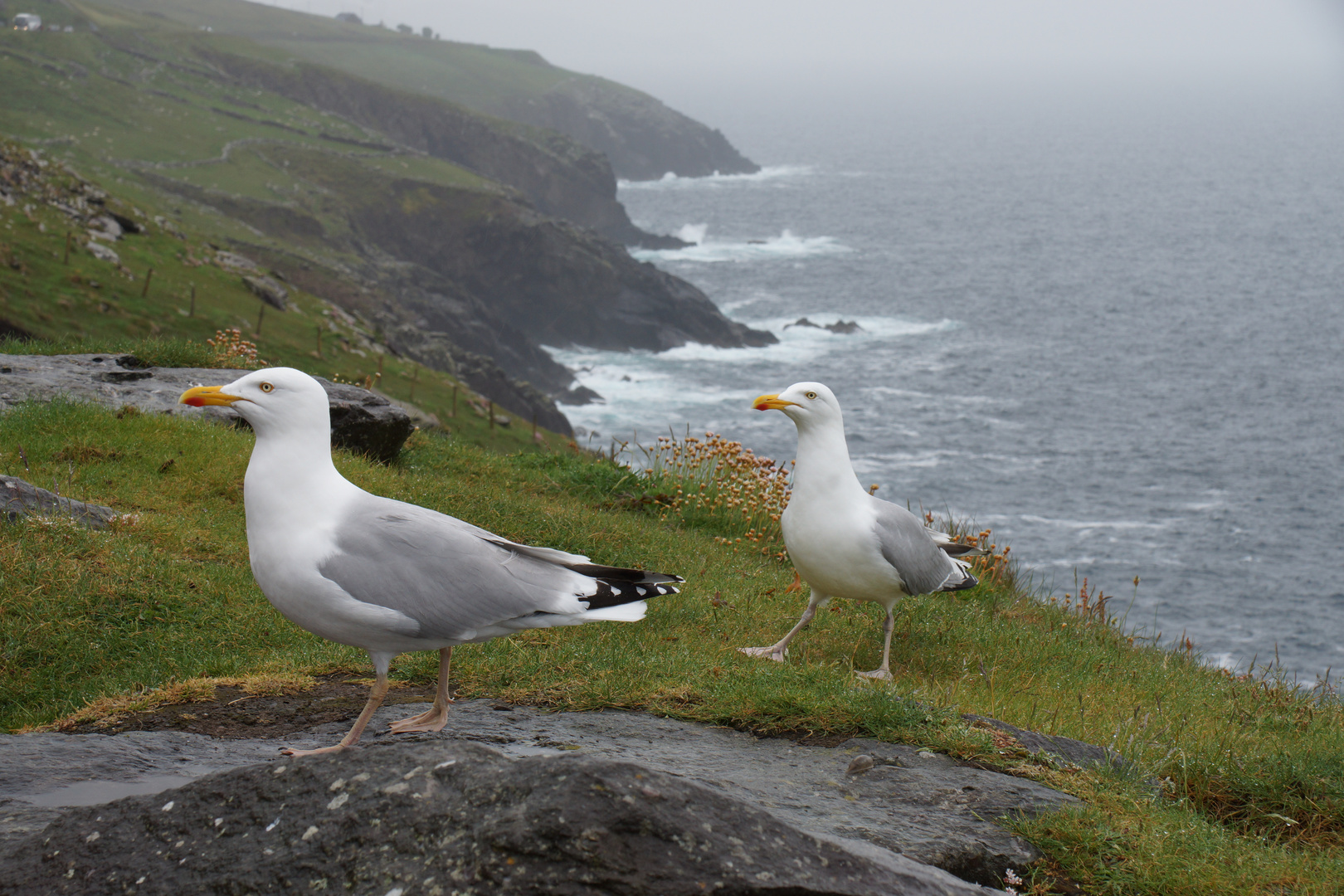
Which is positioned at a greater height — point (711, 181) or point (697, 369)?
point (711, 181)

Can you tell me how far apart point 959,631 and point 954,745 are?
152 inches

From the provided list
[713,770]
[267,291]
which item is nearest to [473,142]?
[267,291]

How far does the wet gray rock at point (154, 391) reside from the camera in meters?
12.1

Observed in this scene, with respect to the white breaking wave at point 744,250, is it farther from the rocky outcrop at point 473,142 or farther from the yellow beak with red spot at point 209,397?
the yellow beak with red spot at point 209,397

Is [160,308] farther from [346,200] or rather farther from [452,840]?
[346,200]

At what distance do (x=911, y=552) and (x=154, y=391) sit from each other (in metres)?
Result: 9.49

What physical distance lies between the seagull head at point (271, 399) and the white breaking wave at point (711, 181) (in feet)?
491

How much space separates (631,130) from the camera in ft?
560

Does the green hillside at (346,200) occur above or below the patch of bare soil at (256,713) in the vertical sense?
above

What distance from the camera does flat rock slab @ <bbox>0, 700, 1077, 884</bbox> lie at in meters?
4.39

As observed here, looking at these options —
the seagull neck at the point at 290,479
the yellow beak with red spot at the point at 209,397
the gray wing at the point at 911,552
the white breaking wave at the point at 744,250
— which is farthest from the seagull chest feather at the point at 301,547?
the white breaking wave at the point at 744,250

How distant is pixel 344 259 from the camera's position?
213 feet

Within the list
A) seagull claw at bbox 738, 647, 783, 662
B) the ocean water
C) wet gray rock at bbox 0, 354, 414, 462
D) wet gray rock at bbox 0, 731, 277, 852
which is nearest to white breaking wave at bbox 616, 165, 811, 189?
the ocean water

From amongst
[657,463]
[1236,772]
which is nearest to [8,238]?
[657,463]
